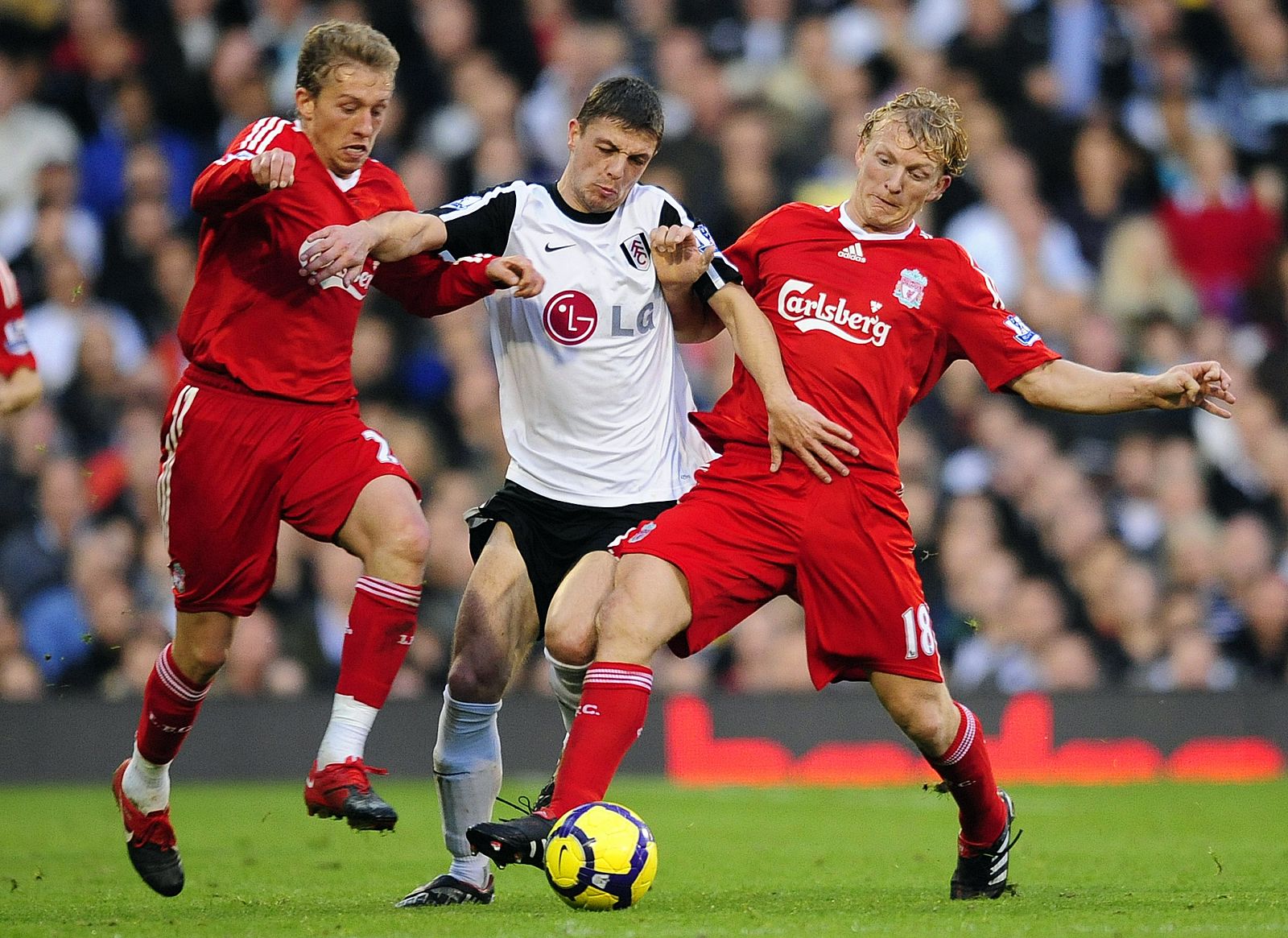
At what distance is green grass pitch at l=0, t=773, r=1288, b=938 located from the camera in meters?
4.77

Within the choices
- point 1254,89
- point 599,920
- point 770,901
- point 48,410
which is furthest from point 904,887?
point 1254,89

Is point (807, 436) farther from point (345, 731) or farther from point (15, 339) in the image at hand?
point (15, 339)

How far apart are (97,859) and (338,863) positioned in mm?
1026

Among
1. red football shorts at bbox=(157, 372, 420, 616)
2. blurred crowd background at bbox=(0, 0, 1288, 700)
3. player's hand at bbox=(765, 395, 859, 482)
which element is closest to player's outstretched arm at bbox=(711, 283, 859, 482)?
player's hand at bbox=(765, 395, 859, 482)

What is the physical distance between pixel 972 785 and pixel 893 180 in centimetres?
186

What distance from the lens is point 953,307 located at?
5.54 meters

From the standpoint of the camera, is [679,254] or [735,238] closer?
[679,254]

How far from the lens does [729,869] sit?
668cm

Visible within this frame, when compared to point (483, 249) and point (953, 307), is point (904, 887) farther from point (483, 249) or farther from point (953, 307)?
point (483, 249)

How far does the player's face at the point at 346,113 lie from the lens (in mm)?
5484

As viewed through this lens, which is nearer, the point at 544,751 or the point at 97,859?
the point at 97,859

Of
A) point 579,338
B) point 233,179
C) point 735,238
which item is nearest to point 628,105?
point 579,338

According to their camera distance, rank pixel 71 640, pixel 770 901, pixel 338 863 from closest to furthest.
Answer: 1. pixel 770 901
2. pixel 338 863
3. pixel 71 640

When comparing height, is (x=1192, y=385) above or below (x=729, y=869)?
above
